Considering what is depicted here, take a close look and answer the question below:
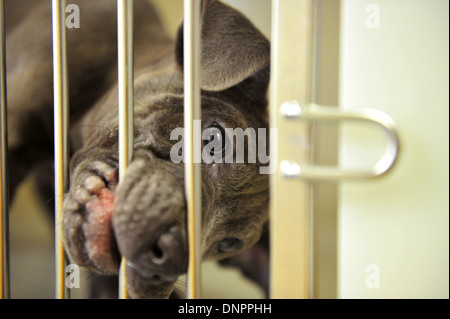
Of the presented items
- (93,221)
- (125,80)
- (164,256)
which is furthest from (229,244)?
(125,80)

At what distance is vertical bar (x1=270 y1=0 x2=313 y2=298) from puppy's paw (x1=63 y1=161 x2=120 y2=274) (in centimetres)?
35

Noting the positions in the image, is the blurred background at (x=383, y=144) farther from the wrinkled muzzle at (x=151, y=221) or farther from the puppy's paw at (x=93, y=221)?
the puppy's paw at (x=93, y=221)

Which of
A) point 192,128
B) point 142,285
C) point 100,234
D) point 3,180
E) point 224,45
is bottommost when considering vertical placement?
point 142,285

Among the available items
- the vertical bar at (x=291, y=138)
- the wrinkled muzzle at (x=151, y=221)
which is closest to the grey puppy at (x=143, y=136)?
the wrinkled muzzle at (x=151, y=221)

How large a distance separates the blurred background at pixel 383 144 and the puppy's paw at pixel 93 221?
1.35 ft

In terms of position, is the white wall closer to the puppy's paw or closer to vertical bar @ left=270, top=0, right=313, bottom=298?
vertical bar @ left=270, top=0, right=313, bottom=298

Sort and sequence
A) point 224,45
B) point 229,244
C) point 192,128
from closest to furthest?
point 192,128
point 224,45
point 229,244

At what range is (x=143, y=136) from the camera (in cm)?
80

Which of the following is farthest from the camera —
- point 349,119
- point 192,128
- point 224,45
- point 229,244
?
point 229,244

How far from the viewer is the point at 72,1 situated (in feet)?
2.80

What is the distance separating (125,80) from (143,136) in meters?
0.17

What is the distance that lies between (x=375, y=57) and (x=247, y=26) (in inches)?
10.7

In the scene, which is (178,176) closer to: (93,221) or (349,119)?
(93,221)

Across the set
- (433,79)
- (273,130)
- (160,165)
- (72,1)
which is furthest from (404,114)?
(72,1)
